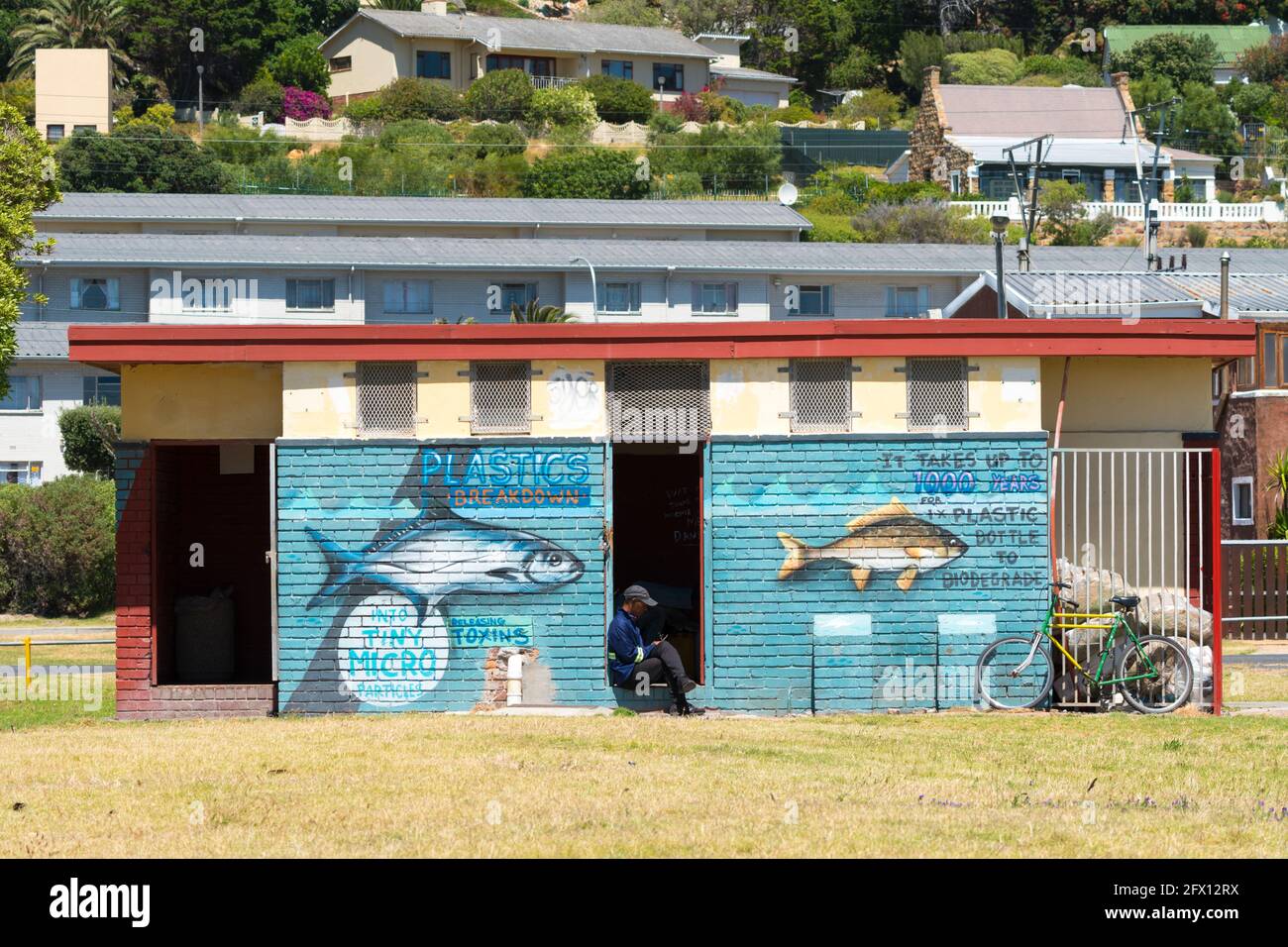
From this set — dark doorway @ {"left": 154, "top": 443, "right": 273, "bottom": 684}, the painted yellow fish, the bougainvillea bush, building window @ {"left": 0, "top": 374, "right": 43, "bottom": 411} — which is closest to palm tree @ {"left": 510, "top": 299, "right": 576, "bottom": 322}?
building window @ {"left": 0, "top": 374, "right": 43, "bottom": 411}

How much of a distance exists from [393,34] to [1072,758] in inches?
3563

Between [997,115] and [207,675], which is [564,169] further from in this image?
[207,675]

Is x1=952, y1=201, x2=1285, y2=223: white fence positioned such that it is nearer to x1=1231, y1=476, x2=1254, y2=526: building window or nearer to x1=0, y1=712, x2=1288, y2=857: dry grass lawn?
x1=1231, y1=476, x2=1254, y2=526: building window

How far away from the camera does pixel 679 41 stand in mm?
106062

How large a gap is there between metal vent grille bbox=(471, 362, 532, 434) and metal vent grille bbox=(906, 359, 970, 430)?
3.90 metres

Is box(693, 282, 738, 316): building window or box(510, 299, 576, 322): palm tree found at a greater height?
box(693, 282, 738, 316): building window

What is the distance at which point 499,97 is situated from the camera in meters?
93.2

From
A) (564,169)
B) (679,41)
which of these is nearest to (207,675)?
(564,169)

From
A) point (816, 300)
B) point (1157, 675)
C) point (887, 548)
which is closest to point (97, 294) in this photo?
point (816, 300)

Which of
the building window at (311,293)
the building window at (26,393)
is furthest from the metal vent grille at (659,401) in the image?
the building window at (311,293)

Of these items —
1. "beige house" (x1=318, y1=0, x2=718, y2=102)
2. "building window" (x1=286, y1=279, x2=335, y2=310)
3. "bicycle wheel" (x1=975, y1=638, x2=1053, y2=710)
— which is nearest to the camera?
"bicycle wheel" (x1=975, y1=638, x2=1053, y2=710)

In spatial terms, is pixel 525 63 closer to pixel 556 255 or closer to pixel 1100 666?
pixel 556 255

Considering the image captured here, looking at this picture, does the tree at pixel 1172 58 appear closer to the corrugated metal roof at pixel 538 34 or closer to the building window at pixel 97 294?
the corrugated metal roof at pixel 538 34

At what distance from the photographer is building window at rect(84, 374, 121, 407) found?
55.3m
